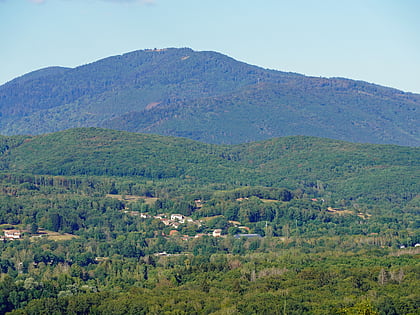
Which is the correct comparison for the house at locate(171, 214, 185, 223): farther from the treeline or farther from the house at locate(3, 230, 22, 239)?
the treeline

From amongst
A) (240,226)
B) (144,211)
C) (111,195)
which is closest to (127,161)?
(111,195)

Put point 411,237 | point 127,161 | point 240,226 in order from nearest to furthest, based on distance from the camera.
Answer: point 411,237, point 240,226, point 127,161

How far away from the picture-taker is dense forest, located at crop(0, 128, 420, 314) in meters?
80.1

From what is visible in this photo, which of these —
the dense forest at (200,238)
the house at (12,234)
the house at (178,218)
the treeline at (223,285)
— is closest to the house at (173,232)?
the dense forest at (200,238)

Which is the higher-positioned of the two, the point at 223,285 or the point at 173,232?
the point at 173,232

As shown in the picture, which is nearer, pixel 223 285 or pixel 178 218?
pixel 223 285

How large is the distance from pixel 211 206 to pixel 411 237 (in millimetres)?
35075

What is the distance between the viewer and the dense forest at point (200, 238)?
80062 mm

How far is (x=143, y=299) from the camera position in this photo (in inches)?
3147

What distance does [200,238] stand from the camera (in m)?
124

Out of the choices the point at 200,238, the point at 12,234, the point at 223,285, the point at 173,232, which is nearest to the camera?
the point at 223,285

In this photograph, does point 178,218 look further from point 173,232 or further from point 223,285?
point 223,285

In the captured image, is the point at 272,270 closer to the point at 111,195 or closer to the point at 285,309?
the point at 285,309

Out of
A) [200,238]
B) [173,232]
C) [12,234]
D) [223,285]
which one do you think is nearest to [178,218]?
[173,232]
